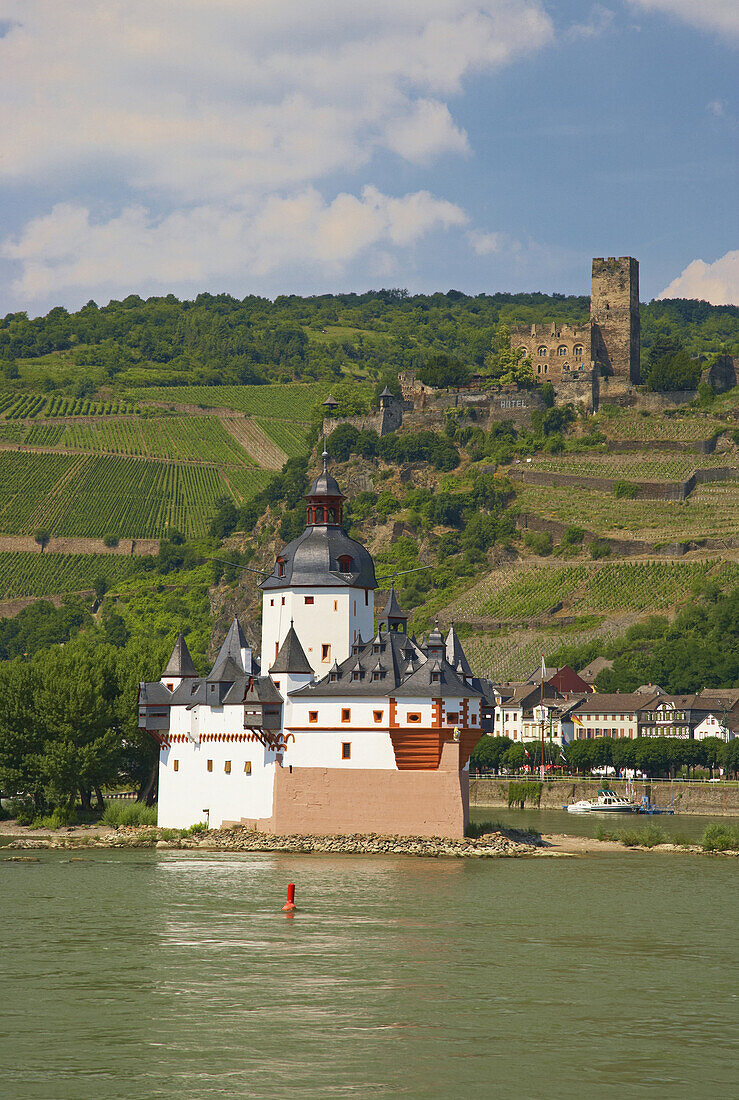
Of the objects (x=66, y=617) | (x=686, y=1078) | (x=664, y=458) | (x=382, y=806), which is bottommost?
(x=686, y=1078)

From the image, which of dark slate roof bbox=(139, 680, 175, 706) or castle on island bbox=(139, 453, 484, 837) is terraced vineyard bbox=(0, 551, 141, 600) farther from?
castle on island bbox=(139, 453, 484, 837)

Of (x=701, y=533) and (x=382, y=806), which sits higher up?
(x=701, y=533)

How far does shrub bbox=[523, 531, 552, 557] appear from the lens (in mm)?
134500

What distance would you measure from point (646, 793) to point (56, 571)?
77.7 m

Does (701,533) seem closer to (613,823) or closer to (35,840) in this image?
(613,823)

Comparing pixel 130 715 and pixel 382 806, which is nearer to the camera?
pixel 382 806

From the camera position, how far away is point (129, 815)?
5784 centimetres

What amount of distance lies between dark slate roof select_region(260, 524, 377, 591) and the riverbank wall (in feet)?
100.0

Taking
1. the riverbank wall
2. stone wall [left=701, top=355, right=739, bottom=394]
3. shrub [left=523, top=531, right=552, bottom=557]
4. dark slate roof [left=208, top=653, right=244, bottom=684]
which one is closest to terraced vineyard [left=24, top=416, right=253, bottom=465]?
shrub [left=523, top=531, right=552, bottom=557]

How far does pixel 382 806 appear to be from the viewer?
5147cm

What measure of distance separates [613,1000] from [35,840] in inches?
1196

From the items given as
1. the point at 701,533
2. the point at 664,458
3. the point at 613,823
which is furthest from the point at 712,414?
the point at 613,823

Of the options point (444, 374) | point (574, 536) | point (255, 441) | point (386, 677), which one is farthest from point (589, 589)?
point (386, 677)

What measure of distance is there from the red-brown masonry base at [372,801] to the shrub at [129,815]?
672 cm
